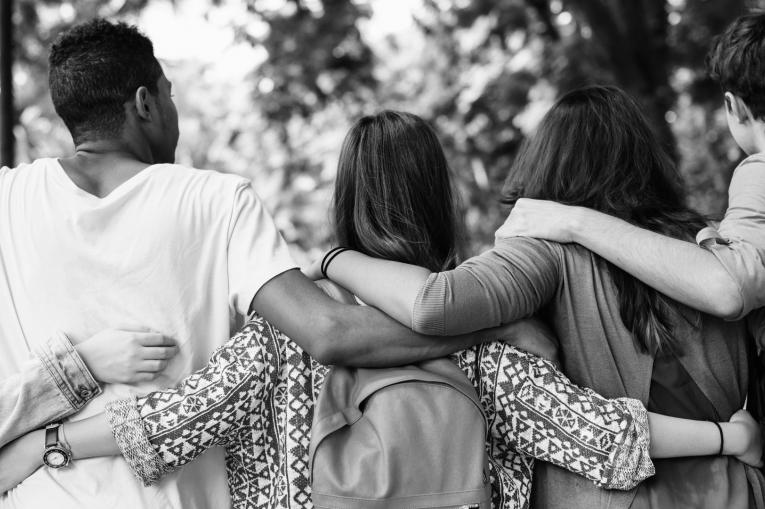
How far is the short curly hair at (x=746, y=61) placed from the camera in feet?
7.95

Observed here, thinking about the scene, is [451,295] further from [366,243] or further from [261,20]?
[261,20]

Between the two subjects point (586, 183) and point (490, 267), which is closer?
point (490, 267)

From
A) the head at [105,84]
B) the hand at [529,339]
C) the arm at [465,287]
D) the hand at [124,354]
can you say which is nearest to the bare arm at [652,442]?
the hand at [124,354]

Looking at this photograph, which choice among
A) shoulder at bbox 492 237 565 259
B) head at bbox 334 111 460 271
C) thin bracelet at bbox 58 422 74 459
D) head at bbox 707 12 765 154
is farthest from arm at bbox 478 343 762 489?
thin bracelet at bbox 58 422 74 459

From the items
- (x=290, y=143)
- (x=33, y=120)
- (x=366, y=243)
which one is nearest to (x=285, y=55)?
(x=290, y=143)

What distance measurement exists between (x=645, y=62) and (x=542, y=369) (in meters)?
5.38

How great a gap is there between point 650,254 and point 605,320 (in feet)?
0.69

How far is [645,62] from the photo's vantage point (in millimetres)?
6820

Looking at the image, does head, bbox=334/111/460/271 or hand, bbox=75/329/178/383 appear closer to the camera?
hand, bbox=75/329/178/383

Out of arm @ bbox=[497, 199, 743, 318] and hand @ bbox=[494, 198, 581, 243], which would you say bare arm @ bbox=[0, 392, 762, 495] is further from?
hand @ bbox=[494, 198, 581, 243]

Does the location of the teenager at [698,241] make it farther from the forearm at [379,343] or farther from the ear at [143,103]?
the ear at [143,103]

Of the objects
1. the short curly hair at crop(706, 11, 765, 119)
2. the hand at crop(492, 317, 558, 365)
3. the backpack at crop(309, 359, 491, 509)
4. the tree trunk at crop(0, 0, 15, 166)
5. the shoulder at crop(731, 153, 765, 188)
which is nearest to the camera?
the backpack at crop(309, 359, 491, 509)

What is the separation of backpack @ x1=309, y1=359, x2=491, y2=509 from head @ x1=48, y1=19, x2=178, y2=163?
0.97 meters

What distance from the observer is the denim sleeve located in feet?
6.61
